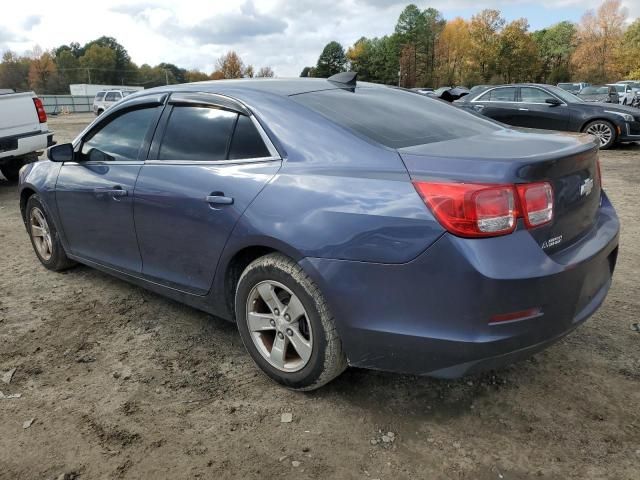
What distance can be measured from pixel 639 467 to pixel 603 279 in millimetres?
886

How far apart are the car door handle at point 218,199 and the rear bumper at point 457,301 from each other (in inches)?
24.1

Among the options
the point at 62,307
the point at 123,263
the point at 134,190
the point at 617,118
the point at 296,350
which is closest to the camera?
the point at 296,350

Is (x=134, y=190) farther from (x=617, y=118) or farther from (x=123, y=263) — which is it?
(x=617, y=118)

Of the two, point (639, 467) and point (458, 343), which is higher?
point (458, 343)

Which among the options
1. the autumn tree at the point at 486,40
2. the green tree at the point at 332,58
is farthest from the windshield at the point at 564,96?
the green tree at the point at 332,58

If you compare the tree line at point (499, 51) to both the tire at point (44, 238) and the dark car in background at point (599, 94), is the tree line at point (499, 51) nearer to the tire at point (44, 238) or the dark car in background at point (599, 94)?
the dark car in background at point (599, 94)

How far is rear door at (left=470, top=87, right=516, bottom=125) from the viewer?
12906 millimetres

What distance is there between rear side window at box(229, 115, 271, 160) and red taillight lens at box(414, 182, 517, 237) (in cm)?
105

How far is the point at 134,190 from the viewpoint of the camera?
3395 mm

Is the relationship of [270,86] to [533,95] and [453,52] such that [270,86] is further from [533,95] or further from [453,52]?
[453,52]

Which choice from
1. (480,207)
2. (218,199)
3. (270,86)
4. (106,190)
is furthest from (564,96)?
(480,207)

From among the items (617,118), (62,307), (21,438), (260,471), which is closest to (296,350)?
(260,471)

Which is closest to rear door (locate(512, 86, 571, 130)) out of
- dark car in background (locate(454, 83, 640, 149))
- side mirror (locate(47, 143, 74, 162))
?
dark car in background (locate(454, 83, 640, 149))

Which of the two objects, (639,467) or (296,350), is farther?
(296,350)
